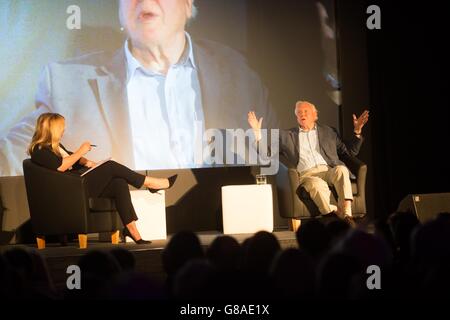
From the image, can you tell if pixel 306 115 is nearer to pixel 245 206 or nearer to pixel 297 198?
pixel 297 198

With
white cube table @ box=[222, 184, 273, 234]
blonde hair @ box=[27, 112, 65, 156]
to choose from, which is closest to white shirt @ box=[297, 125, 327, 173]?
white cube table @ box=[222, 184, 273, 234]

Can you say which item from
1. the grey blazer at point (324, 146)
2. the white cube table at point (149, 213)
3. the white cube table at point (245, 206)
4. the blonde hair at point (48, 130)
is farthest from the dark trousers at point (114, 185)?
the grey blazer at point (324, 146)

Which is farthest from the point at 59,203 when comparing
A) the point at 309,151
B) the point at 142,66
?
the point at 309,151

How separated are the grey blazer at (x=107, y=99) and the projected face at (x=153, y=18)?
21 cm

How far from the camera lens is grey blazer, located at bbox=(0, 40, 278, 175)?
19.6 feet

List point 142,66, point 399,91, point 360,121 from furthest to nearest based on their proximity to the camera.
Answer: point 399,91, point 142,66, point 360,121

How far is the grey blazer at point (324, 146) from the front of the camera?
594 cm

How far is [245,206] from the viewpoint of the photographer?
18.7ft

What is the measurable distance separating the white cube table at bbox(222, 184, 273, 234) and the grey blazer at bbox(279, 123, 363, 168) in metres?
0.34

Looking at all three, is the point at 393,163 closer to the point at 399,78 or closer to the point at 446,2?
the point at 399,78

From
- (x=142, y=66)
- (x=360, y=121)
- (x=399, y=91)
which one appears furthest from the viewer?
(x=399, y=91)

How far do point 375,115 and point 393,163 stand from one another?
457mm

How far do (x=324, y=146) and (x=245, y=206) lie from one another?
82 cm

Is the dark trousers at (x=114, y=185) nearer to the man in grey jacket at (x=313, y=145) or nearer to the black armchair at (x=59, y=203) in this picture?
the black armchair at (x=59, y=203)
